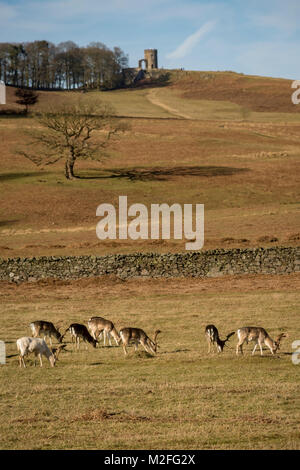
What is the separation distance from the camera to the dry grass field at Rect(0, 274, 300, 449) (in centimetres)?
1239

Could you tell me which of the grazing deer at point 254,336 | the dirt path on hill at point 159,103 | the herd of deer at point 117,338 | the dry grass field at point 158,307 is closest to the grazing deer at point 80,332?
the herd of deer at point 117,338

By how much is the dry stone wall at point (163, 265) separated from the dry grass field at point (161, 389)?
32.4ft

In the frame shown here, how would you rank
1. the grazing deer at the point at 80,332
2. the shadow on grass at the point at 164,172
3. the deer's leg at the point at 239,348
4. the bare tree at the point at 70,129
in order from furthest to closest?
the shadow on grass at the point at 164,172
the bare tree at the point at 70,129
the grazing deer at the point at 80,332
the deer's leg at the point at 239,348

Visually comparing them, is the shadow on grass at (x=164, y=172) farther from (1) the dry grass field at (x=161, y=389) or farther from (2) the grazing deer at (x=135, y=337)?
(2) the grazing deer at (x=135, y=337)

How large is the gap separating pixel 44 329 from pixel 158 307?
9312 millimetres

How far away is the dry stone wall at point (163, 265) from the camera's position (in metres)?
40.2

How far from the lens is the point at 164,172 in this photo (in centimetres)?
7950

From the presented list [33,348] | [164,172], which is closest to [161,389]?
[33,348]

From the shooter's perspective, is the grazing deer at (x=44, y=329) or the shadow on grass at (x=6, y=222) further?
the shadow on grass at (x=6, y=222)

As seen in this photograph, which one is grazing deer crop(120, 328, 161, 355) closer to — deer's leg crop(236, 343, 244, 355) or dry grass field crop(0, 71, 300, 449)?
dry grass field crop(0, 71, 300, 449)
